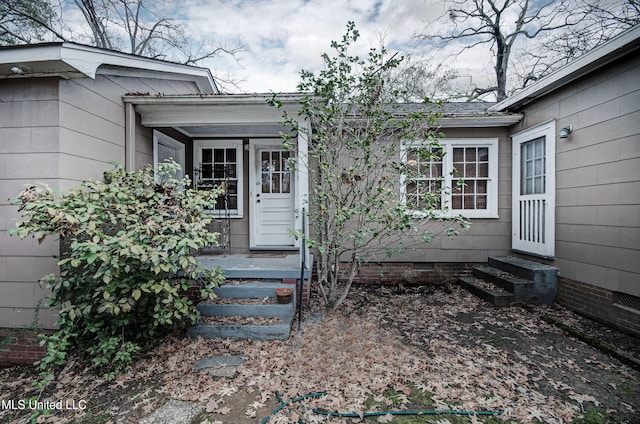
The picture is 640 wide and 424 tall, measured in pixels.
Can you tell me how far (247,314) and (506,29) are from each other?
15.2 meters

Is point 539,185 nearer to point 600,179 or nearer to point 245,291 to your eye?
point 600,179

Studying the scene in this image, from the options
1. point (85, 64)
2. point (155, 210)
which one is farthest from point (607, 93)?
point (85, 64)

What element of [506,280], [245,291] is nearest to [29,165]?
[245,291]

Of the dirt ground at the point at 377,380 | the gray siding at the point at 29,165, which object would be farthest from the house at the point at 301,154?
the dirt ground at the point at 377,380

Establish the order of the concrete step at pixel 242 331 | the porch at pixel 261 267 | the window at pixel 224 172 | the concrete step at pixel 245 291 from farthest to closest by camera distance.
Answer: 1. the window at pixel 224 172
2. the porch at pixel 261 267
3. the concrete step at pixel 245 291
4. the concrete step at pixel 242 331

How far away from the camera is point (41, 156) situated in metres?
3.15

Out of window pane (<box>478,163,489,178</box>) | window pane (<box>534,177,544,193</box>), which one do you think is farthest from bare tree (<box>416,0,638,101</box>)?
window pane (<box>534,177,544,193</box>)

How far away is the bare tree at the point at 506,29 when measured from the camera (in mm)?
10041

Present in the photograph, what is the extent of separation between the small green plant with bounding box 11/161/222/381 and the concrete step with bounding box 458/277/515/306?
398cm

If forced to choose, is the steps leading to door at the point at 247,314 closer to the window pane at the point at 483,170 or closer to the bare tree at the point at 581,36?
the window pane at the point at 483,170

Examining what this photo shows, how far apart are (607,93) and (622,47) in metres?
0.60

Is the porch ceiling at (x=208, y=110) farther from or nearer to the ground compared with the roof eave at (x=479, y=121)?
nearer to the ground

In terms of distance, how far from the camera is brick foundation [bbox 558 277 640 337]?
3523 millimetres

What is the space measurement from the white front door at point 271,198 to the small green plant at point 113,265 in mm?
2437
